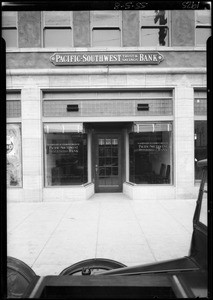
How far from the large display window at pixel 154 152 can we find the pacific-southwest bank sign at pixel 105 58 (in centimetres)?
239

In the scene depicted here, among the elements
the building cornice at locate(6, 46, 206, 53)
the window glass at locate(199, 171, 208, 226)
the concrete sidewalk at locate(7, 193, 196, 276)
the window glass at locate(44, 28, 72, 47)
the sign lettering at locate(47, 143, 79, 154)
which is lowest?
the concrete sidewalk at locate(7, 193, 196, 276)

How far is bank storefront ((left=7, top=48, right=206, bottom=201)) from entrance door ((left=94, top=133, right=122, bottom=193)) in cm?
125

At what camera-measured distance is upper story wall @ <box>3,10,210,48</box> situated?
10.1 m

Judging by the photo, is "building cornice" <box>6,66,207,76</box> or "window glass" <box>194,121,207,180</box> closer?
"building cornice" <box>6,66,207,76</box>

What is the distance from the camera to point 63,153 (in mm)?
10266

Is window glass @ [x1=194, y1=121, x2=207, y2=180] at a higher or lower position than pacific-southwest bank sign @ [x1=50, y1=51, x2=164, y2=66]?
lower

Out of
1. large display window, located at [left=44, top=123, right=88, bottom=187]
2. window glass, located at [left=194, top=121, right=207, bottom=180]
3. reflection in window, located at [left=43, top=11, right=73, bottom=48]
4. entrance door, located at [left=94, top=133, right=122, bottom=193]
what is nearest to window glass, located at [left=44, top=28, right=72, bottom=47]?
reflection in window, located at [left=43, top=11, right=73, bottom=48]

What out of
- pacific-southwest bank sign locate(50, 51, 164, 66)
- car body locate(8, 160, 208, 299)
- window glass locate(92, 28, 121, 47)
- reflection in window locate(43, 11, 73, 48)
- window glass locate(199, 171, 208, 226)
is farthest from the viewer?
window glass locate(92, 28, 121, 47)

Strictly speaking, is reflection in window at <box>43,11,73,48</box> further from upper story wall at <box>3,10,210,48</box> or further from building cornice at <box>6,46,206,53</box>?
building cornice at <box>6,46,206,53</box>

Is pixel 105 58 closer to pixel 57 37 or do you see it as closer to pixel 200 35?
pixel 57 37

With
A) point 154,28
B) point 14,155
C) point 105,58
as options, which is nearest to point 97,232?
point 14,155

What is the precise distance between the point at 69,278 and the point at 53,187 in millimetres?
7955

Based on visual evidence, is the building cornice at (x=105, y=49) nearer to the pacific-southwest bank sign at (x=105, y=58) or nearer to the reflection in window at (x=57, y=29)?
the pacific-southwest bank sign at (x=105, y=58)
